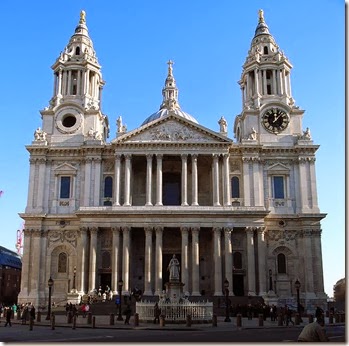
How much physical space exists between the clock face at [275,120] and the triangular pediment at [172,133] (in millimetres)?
6843

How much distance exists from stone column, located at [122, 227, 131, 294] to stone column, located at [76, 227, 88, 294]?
13.5 ft

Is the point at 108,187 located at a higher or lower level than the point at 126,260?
higher

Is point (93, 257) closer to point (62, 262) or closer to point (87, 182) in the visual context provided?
point (62, 262)

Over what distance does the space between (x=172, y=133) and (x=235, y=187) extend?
923cm

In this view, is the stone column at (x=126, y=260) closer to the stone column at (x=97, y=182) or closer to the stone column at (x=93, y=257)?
the stone column at (x=93, y=257)

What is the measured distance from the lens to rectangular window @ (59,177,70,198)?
188ft

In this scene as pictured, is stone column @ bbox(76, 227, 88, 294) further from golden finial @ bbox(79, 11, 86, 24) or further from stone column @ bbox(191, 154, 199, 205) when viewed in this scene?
golden finial @ bbox(79, 11, 86, 24)

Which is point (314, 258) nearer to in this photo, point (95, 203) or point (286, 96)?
point (286, 96)

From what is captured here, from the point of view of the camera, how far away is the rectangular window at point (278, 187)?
57.3m

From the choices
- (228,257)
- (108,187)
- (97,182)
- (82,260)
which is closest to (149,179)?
(108,187)

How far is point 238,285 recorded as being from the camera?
175 ft

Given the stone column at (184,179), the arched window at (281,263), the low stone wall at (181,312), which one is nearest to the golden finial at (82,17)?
the stone column at (184,179)

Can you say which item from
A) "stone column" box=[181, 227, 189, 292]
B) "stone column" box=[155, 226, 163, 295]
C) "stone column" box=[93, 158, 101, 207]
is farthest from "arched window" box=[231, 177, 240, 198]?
"stone column" box=[93, 158, 101, 207]

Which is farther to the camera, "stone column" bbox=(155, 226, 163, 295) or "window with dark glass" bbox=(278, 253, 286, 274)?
"window with dark glass" bbox=(278, 253, 286, 274)
